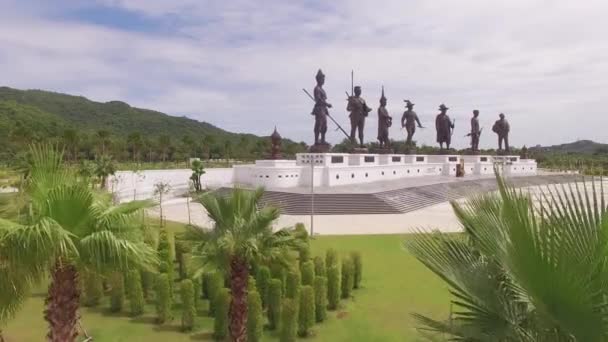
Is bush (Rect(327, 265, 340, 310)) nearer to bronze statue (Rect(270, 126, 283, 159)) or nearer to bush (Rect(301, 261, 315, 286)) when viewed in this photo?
bush (Rect(301, 261, 315, 286))

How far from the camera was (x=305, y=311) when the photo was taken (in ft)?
28.3

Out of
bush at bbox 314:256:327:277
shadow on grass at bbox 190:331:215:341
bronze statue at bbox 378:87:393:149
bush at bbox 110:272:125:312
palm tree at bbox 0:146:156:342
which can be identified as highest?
bronze statue at bbox 378:87:393:149

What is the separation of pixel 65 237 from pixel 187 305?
5.21 metres

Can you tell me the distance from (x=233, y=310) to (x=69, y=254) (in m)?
2.75

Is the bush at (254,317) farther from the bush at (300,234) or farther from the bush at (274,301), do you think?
the bush at (300,234)

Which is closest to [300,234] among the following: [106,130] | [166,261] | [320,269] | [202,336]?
[320,269]

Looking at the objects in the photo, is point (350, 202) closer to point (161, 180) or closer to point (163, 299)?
point (161, 180)

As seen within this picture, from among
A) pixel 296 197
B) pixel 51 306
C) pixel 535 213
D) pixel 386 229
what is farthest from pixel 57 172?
pixel 296 197

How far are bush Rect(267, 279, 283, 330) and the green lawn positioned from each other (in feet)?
1.23

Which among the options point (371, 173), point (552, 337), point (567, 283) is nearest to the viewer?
point (567, 283)

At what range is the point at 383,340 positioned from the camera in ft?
27.3

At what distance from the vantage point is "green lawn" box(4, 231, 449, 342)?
8.50 meters

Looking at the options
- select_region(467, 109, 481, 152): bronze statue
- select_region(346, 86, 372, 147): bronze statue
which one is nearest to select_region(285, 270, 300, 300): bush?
select_region(346, 86, 372, 147): bronze statue

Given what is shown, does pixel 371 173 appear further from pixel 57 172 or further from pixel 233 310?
pixel 57 172
